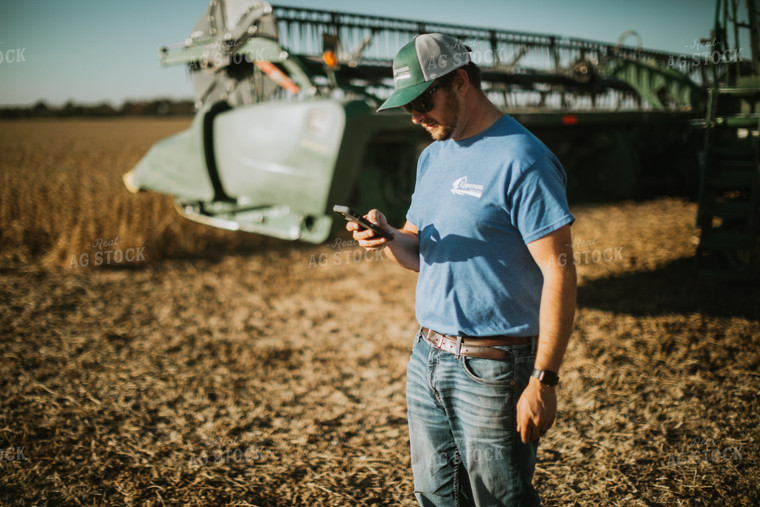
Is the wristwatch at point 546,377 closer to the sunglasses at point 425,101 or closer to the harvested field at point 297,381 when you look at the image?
the sunglasses at point 425,101

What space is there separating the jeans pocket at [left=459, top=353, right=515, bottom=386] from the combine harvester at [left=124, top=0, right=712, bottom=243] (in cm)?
116

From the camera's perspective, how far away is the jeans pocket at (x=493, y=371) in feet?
4.98

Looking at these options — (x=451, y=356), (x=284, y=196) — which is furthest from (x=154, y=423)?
(x=451, y=356)

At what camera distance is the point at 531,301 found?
1562 mm

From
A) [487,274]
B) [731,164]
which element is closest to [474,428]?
[487,274]

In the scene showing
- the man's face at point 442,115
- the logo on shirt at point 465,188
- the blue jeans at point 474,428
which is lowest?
the blue jeans at point 474,428

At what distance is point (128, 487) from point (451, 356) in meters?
1.90

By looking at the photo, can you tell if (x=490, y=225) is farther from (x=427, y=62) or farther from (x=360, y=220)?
(x=427, y=62)

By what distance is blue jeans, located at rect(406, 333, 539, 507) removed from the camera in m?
1.51

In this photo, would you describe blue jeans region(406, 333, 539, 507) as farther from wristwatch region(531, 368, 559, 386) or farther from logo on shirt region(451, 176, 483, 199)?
logo on shirt region(451, 176, 483, 199)

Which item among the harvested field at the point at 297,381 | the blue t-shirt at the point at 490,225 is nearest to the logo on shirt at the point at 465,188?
the blue t-shirt at the point at 490,225

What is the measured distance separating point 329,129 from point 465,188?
232 cm

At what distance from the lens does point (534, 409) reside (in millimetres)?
1443

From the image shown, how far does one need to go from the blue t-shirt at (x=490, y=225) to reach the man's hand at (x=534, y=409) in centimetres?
17
